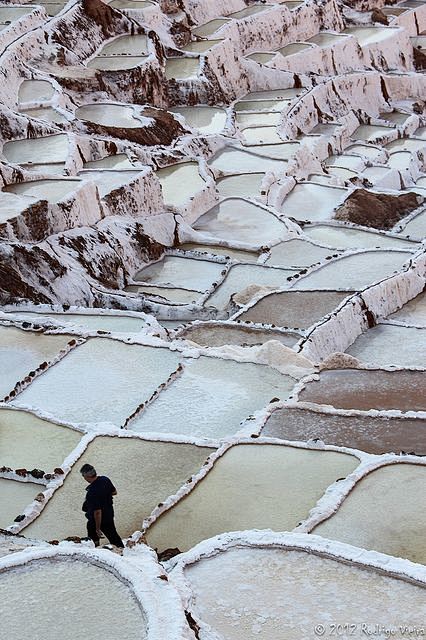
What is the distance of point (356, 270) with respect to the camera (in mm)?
15672

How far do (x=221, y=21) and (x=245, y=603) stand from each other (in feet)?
85.3

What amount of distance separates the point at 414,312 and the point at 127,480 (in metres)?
7.34

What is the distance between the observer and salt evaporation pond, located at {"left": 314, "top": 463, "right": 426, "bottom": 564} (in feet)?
24.8

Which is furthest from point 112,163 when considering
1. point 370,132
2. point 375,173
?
point 370,132

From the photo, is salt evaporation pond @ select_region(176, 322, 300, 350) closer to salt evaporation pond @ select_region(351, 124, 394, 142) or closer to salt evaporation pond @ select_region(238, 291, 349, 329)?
salt evaporation pond @ select_region(238, 291, 349, 329)

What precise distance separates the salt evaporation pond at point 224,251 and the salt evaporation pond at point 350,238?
1.36m

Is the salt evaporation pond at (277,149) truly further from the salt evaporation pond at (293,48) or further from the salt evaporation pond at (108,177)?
the salt evaporation pond at (293,48)

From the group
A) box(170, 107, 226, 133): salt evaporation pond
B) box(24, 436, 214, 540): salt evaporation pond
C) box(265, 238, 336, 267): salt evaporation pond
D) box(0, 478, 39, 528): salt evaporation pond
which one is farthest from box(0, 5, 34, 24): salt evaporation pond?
box(0, 478, 39, 528): salt evaporation pond

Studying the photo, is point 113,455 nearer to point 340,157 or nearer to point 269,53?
point 340,157

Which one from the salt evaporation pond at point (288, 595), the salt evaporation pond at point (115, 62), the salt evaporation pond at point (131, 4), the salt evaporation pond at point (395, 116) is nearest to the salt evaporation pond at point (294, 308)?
the salt evaporation pond at point (288, 595)

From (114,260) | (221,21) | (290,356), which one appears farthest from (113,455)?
(221,21)

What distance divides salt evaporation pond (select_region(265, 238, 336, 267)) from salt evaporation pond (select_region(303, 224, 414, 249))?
548 millimetres

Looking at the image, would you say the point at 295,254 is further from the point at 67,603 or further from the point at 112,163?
the point at 67,603

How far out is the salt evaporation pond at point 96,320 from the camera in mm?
13025
